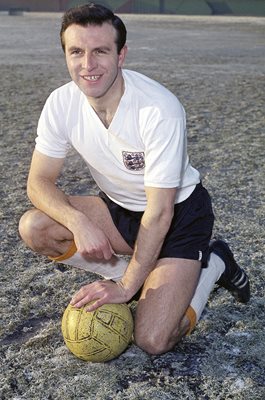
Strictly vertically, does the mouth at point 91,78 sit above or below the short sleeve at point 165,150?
above

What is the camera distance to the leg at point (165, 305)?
11.1 feet

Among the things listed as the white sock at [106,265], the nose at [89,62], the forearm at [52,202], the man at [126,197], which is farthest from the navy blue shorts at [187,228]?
the nose at [89,62]

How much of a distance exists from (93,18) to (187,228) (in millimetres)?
1293

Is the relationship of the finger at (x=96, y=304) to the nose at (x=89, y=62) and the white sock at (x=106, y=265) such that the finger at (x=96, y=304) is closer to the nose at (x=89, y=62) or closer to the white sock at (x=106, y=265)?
the white sock at (x=106, y=265)

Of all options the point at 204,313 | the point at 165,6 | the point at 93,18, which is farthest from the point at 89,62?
the point at 165,6

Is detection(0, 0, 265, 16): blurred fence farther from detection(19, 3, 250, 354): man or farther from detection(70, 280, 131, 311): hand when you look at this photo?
detection(70, 280, 131, 311): hand

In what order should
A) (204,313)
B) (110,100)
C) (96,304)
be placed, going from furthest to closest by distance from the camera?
(204,313), (110,100), (96,304)

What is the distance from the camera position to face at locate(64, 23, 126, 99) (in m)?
3.45

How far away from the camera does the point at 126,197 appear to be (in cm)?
389

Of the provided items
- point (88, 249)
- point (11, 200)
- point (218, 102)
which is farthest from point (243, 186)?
point (218, 102)

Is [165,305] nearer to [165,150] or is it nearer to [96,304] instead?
[96,304]

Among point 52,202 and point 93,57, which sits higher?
point 93,57

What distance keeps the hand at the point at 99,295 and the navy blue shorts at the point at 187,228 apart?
0.51 metres

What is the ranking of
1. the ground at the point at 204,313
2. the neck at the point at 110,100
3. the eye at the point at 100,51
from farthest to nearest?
1. the neck at the point at 110,100
2. the eye at the point at 100,51
3. the ground at the point at 204,313
